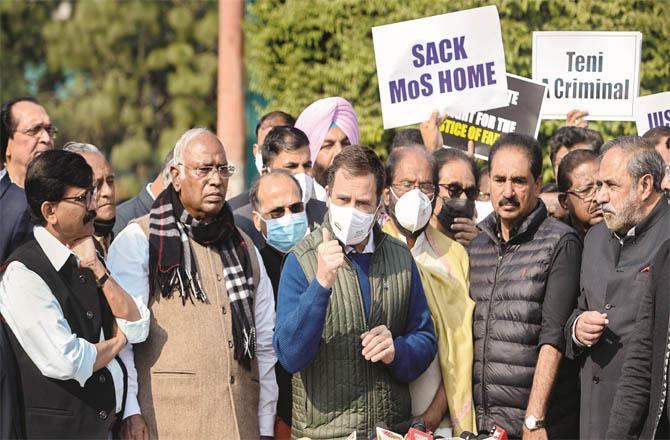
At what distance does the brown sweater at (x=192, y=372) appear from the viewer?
5.59 m

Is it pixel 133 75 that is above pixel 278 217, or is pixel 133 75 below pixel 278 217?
above

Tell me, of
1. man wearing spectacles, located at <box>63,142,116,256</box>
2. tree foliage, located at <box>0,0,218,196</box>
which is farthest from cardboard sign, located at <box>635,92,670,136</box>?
tree foliage, located at <box>0,0,218,196</box>

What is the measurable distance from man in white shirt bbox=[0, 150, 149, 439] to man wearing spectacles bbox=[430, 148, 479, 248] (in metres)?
2.04

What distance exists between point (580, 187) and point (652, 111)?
3.60 feet

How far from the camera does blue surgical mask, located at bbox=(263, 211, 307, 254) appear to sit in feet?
20.8

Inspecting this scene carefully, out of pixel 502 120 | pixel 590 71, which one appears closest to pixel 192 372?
pixel 502 120

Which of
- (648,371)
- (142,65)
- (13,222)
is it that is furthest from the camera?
(142,65)

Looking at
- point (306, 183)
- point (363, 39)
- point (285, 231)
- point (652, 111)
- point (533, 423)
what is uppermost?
point (363, 39)

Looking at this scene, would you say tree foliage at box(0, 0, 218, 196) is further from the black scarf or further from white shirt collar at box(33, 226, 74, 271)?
white shirt collar at box(33, 226, 74, 271)

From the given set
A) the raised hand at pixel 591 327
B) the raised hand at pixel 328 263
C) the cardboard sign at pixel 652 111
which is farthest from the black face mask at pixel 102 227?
the cardboard sign at pixel 652 111

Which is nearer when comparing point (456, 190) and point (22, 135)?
point (22, 135)

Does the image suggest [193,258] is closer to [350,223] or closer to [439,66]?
[350,223]

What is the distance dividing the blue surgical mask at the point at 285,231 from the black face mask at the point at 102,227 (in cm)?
96

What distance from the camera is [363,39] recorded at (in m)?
11.0
